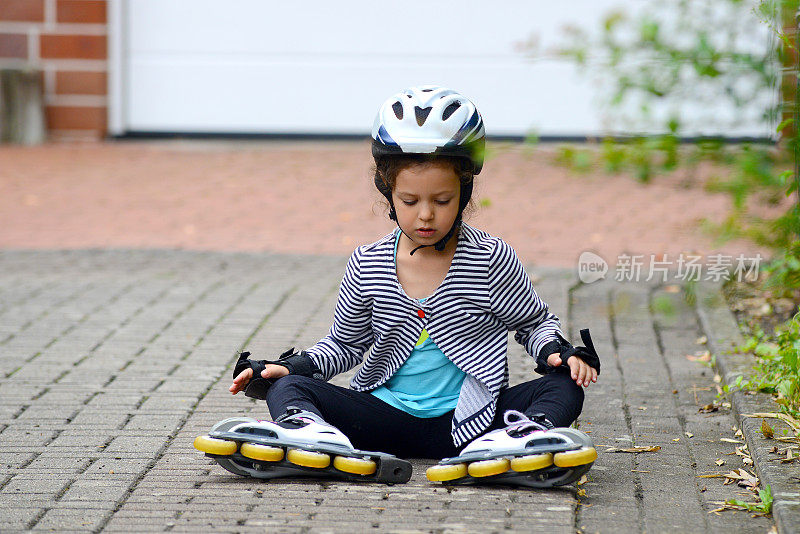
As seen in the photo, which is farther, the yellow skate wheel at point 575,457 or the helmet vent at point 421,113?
the helmet vent at point 421,113

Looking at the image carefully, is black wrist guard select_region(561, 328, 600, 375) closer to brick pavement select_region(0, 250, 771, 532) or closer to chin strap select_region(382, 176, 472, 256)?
brick pavement select_region(0, 250, 771, 532)

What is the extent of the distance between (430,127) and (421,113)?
0.08 m

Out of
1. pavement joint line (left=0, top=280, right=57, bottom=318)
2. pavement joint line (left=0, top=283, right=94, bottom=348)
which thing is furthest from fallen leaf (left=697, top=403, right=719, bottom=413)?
pavement joint line (left=0, top=280, right=57, bottom=318)

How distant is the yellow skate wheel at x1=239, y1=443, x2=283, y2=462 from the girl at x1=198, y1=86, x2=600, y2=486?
79 mm

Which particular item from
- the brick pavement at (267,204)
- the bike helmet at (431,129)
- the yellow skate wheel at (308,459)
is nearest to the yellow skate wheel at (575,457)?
the yellow skate wheel at (308,459)

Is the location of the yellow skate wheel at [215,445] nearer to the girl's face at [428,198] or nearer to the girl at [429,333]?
the girl at [429,333]

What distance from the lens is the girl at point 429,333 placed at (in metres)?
3.52

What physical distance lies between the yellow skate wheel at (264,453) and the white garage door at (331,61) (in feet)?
28.4

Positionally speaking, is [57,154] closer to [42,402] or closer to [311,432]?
[42,402]

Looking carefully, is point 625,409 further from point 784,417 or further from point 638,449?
point 784,417

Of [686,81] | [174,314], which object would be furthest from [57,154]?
[686,81]

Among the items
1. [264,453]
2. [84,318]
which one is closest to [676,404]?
[264,453]

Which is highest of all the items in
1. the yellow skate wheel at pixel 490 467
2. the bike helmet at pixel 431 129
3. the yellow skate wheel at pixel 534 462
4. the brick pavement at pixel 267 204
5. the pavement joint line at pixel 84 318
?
the bike helmet at pixel 431 129

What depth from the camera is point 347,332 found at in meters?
3.74
